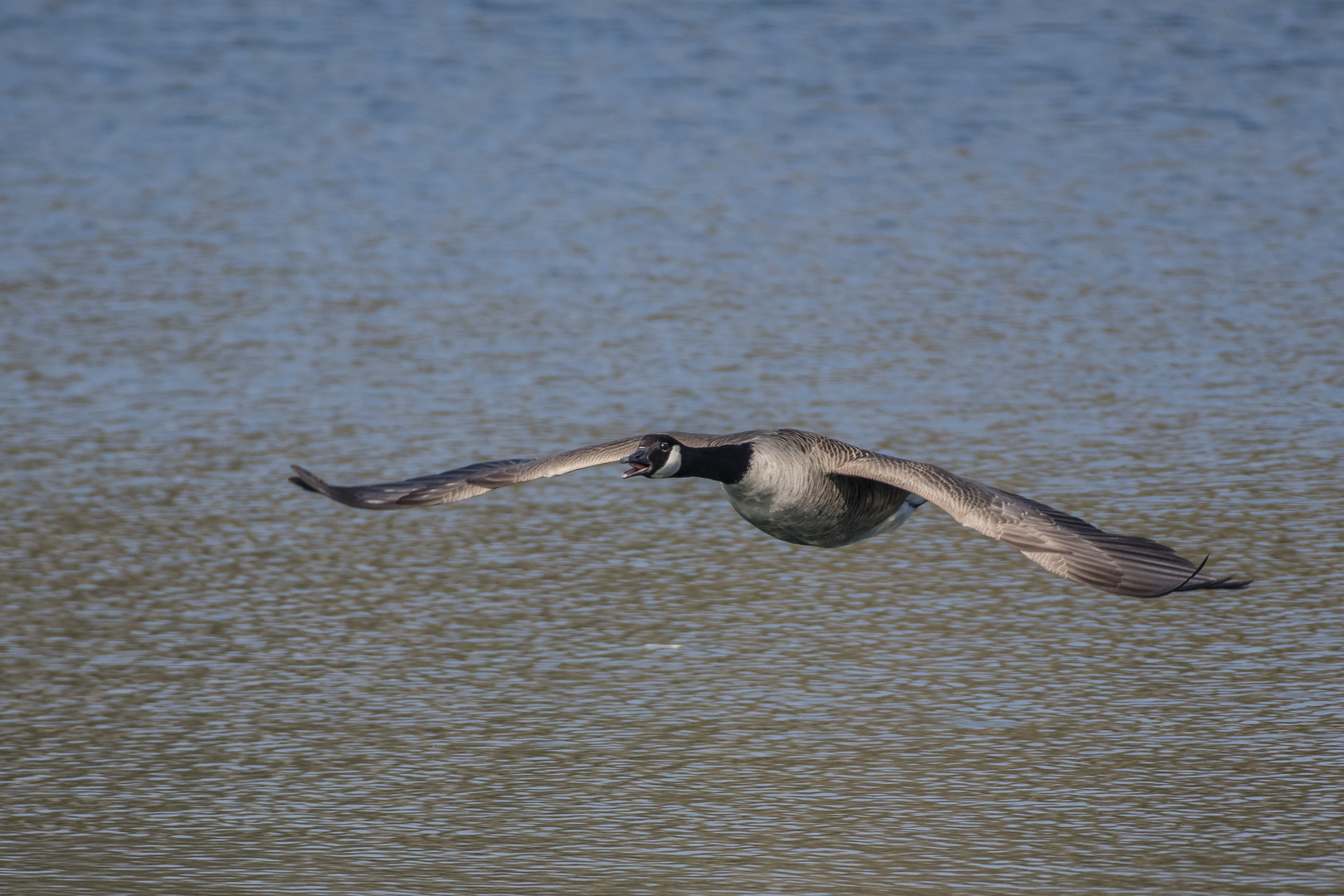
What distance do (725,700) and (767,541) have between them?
1.98 meters

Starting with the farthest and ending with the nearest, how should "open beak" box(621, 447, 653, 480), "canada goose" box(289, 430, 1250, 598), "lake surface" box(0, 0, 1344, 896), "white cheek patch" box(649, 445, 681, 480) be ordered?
1. "white cheek patch" box(649, 445, 681, 480)
2. "open beak" box(621, 447, 653, 480)
3. "lake surface" box(0, 0, 1344, 896)
4. "canada goose" box(289, 430, 1250, 598)

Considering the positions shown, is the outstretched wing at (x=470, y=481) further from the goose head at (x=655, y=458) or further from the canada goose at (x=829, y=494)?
the goose head at (x=655, y=458)

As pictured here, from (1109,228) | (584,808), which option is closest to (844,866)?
(584,808)

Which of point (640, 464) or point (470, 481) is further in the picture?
point (470, 481)

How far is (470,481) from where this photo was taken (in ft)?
23.9

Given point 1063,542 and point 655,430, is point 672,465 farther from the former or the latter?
point 655,430

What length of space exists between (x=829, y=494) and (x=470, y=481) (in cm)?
138

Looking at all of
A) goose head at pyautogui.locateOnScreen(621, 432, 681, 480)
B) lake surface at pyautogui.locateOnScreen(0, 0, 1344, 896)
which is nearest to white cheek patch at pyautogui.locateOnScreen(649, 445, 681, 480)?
goose head at pyautogui.locateOnScreen(621, 432, 681, 480)

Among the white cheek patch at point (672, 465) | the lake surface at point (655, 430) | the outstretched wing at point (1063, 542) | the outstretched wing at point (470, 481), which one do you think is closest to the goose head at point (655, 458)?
the white cheek patch at point (672, 465)

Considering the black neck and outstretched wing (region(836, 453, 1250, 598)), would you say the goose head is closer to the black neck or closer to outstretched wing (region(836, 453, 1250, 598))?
the black neck

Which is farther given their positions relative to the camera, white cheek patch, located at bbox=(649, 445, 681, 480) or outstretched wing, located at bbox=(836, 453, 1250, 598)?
white cheek patch, located at bbox=(649, 445, 681, 480)

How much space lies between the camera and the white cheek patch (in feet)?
23.2

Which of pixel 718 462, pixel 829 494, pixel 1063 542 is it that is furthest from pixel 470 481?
pixel 1063 542

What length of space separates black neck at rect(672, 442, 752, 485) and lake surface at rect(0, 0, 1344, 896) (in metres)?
0.93
